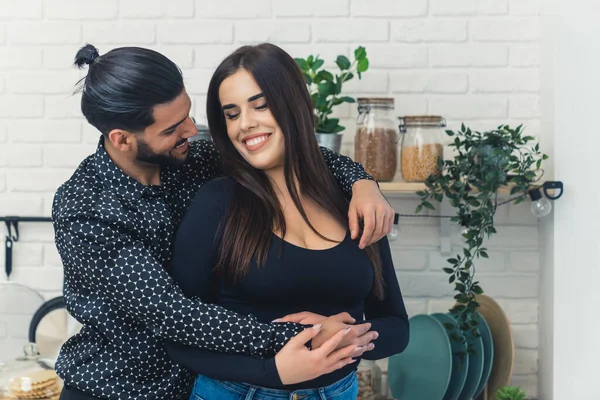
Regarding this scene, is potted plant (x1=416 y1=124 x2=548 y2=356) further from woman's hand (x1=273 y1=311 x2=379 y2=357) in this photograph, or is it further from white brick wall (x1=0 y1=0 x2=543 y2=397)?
woman's hand (x1=273 y1=311 x2=379 y2=357)

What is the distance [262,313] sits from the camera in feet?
4.14

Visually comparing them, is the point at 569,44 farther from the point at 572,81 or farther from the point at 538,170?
the point at 538,170

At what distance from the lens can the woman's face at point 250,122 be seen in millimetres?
1292

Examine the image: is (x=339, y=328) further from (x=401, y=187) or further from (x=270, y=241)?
(x=401, y=187)

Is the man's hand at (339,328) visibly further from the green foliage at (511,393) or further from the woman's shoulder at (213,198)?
the green foliage at (511,393)

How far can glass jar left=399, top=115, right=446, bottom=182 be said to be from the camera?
1.85 metres

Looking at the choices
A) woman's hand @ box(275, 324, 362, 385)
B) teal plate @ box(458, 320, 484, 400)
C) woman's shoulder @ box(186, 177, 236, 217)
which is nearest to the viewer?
woman's hand @ box(275, 324, 362, 385)

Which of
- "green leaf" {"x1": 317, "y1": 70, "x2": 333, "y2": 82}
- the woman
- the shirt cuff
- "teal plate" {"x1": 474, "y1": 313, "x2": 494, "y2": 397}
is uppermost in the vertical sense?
"green leaf" {"x1": 317, "y1": 70, "x2": 333, "y2": 82}

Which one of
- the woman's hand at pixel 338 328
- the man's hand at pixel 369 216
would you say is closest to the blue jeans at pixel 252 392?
the woman's hand at pixel 338 328

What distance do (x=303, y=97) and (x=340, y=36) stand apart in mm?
764

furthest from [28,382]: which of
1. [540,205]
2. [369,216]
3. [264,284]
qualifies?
[540,205]

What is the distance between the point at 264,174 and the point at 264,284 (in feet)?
0.88

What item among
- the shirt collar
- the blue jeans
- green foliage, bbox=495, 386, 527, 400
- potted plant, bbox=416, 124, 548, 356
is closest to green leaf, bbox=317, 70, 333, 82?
potted plant, bbox=416, 124, 548, 356

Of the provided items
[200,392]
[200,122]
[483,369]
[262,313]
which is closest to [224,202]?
[262,313]
